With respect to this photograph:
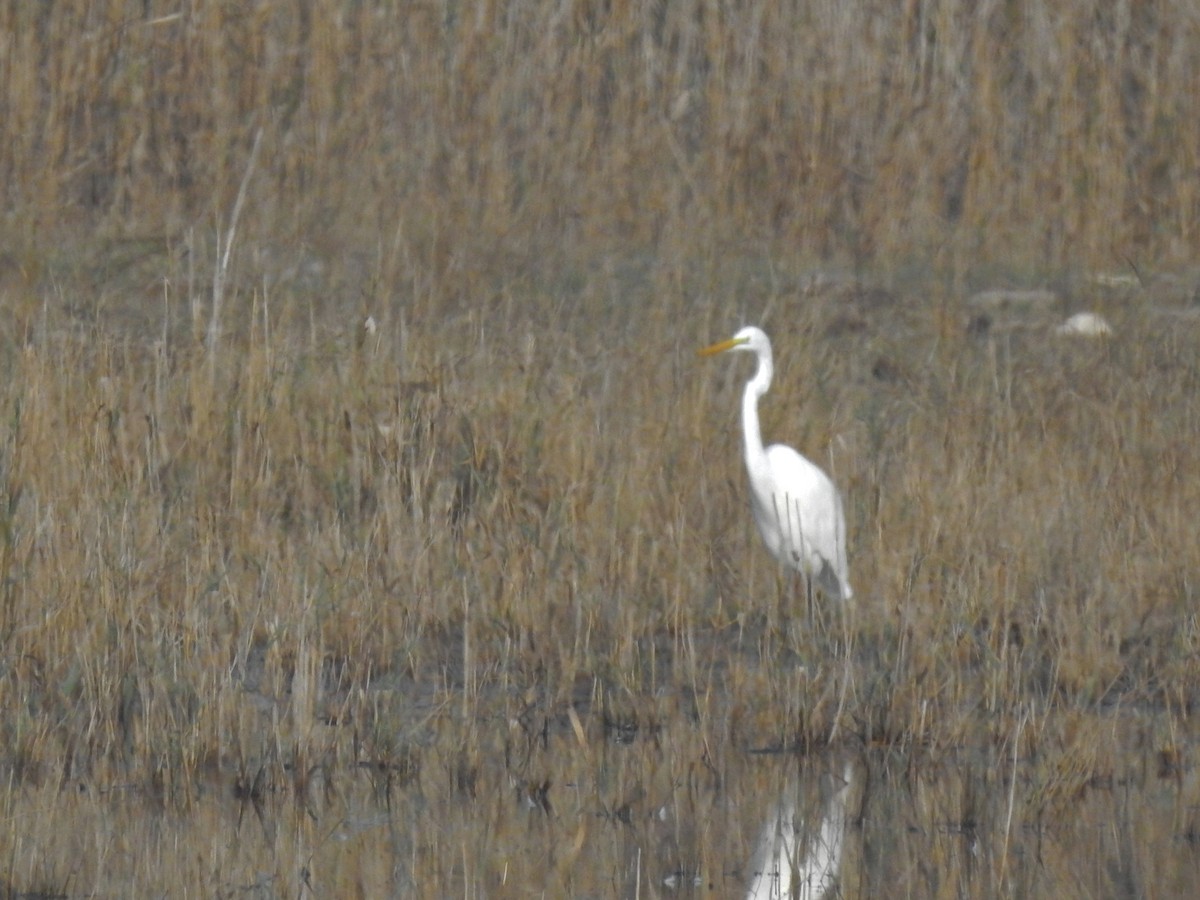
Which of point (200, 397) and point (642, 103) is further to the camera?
point (642, 103)

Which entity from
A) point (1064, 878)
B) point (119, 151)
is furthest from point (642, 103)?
point (1064, 878)

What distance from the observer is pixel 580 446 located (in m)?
5.50

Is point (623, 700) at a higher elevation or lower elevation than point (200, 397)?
lower

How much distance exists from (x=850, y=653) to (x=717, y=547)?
1.47 meters

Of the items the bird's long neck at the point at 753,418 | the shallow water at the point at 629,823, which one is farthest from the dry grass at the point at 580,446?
the bird's long neck at the point at 753,418

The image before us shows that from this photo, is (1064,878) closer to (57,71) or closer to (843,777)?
(843,777)

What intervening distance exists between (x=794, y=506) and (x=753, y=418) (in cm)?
37

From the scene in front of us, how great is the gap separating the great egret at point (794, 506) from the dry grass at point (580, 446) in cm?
9

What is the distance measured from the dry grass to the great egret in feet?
0.30

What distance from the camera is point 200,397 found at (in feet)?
18.1

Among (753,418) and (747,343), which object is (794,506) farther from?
(747,343)

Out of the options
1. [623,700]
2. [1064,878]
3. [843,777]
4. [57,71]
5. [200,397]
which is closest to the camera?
[1064,878]

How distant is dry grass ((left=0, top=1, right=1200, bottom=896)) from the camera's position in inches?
151

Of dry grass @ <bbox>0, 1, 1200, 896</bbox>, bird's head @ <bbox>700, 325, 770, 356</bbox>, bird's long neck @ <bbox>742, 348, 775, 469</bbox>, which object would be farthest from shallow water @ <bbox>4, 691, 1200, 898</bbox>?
bird's head @ <bbox>700, 325, 770, 356</bbox>
